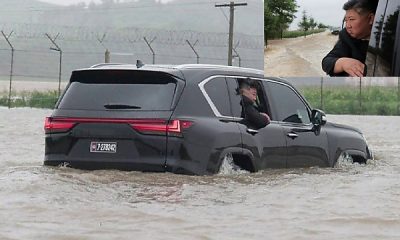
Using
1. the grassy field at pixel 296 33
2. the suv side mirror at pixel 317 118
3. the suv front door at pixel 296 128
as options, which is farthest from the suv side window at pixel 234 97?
the grassy field at pixel 296 33

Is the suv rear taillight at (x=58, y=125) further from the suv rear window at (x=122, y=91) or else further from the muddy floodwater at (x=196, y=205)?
the muddy floodwater at (x=196, y=205)

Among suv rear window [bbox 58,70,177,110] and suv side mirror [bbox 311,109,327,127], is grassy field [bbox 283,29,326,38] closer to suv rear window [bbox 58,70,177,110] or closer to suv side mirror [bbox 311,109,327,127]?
suv side mirror [bbox 311,109,327,127]

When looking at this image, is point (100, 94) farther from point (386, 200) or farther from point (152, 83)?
point (386, 200)

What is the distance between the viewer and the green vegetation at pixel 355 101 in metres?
32.9

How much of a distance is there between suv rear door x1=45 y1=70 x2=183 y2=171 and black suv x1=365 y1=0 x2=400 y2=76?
6.47 metres

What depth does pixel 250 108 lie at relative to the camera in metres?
8.59

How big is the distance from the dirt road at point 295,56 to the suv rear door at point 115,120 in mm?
10237

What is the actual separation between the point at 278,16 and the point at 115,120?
1469 cm

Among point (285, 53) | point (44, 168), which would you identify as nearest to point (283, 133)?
point (44, 168)

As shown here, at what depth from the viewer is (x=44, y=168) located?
8336 millimetres

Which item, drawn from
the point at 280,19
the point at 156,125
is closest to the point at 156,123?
the point at 156,125

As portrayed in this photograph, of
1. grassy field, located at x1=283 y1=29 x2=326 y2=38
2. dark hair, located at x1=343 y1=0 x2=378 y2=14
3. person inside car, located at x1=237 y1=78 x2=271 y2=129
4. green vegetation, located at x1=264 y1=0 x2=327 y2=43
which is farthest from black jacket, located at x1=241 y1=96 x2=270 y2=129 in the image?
green vegetation, located at x1=264 y1=0 x2=327 y2=43

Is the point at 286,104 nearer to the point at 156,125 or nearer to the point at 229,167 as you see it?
the point at 229,167

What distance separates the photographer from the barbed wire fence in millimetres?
38875
